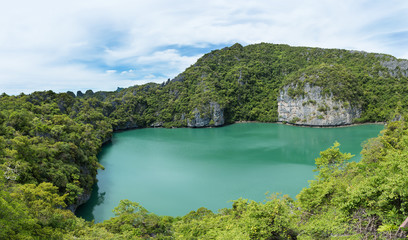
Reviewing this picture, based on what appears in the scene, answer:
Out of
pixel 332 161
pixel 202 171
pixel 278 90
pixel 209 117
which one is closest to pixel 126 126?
pixel 209 117

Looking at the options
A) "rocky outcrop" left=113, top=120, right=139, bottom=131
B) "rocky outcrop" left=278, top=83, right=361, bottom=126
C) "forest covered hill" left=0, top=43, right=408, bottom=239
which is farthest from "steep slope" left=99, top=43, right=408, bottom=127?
"rocky outcrop" left=113, top=120, right=139, bottom=131

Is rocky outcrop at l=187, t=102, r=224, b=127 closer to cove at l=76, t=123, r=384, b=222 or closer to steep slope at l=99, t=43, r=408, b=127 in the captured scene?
steep slope at l=99, t=43, r=408, b=127

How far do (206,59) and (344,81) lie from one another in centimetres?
4399

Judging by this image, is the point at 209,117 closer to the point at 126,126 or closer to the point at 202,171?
the point at 126,126

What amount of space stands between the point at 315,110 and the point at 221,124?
74.0ft

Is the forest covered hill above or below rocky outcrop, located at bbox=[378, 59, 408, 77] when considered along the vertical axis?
below

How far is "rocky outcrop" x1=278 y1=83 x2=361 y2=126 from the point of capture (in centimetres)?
5016

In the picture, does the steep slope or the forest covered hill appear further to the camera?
the steep slope

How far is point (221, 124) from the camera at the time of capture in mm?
59188

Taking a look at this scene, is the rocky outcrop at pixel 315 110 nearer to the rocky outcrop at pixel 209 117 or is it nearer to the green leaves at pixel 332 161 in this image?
the rocky outcrop at pixel 209 117

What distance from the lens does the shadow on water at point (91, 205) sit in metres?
16.6

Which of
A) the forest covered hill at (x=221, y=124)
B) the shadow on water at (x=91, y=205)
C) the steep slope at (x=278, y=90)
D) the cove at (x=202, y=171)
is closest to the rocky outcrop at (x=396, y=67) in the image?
the steep slope at (x=278, y=90)

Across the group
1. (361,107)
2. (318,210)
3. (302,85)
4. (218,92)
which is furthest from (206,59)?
(318,210)

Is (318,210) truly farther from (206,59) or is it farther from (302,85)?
(206,59)
